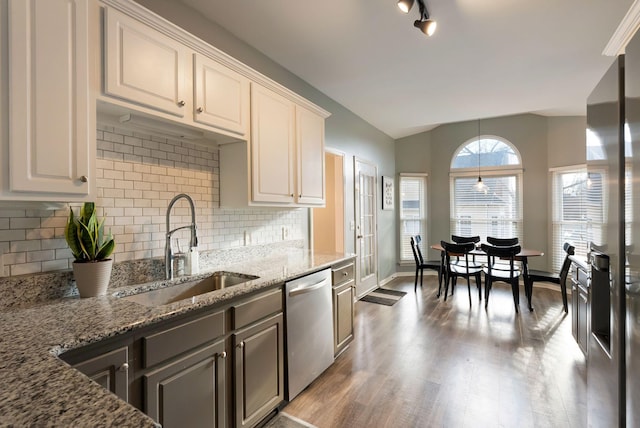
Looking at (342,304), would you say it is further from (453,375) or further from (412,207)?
(412,207)

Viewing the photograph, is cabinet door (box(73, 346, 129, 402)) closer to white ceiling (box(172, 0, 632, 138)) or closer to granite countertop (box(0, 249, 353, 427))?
granite countertop (box(0, 249, 353, 427))

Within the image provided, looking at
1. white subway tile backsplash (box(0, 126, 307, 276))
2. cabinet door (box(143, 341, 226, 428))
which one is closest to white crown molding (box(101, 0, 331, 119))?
white subway tile backsplash (box(0, 126, 307, 276))

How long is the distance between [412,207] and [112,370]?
19.0 ft

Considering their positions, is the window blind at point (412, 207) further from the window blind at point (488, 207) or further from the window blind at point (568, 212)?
the window blind at point (568, 212)

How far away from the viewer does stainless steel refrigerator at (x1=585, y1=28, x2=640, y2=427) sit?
110cm

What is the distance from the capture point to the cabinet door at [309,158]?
275 cm

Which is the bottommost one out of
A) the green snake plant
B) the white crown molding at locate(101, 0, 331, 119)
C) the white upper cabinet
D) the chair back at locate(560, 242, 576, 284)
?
the chair back at locate(560, 242, 576, 284)

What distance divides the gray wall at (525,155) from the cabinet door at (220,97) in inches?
182

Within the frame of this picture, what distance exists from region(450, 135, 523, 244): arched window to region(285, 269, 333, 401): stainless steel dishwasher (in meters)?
4.24

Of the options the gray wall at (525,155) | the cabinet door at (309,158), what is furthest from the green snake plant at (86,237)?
the gray wall at (525,155)

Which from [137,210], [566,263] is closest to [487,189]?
[566,263]

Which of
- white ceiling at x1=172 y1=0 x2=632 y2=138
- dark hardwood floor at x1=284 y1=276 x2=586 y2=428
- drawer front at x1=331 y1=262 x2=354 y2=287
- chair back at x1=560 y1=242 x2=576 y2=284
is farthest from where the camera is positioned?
chair back at x1=560 y1=242 x2=576 y2=284

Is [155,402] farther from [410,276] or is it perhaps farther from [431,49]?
[410,276]

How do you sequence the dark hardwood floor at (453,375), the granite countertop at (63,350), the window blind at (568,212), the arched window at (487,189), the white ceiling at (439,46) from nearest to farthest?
the granite countertop at (63,350) < the dark hardwood floor at (453,375) < the white ceiling at (439,46) < the window blind at (568,212) < the arched window at (487,189)
